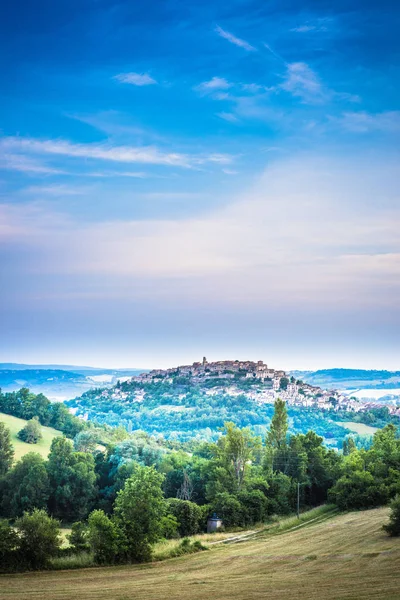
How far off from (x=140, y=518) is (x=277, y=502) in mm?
25085

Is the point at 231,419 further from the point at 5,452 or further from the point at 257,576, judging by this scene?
the point at 257,576

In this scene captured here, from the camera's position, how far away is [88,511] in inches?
2495

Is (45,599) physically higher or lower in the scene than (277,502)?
higher

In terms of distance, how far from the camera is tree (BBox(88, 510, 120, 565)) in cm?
3023

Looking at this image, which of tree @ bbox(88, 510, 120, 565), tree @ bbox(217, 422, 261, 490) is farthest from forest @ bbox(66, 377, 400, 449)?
tree @ bbox(88, 510, 120, 565)

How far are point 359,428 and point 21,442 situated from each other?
98085 mm

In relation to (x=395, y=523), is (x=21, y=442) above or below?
below

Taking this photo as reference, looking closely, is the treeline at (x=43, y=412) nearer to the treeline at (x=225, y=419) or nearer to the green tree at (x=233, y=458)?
the green tree at (x=233, y=458)

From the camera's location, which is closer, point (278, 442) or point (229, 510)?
point (229, 510)

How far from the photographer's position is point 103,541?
99.6ft

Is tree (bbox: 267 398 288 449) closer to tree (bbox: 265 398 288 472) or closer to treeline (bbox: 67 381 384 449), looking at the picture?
tree (bbox: 265 398 288 472)

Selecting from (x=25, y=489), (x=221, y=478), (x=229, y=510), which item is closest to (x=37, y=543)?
(x=229, y=510)

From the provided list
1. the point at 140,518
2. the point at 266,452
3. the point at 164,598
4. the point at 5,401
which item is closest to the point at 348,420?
the point at 5,401

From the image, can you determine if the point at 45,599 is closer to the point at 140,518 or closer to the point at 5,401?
the point at 140,518
